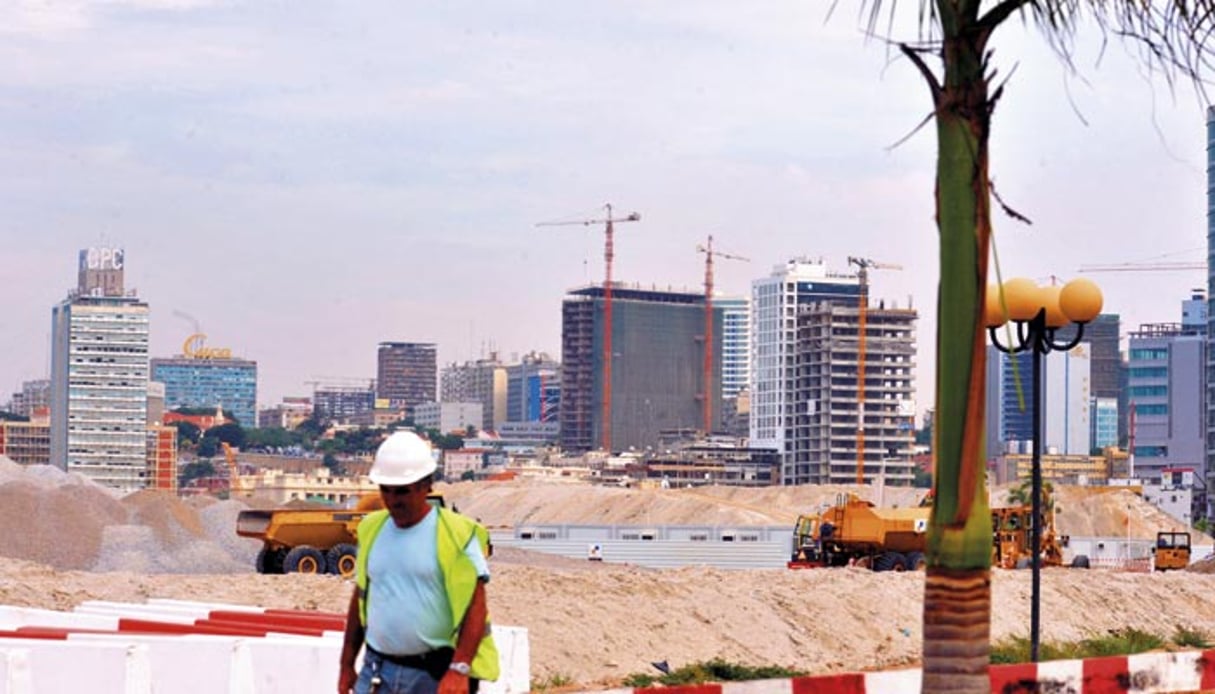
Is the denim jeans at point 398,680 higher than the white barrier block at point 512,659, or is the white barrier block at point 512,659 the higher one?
the denim jeans at point 398,680

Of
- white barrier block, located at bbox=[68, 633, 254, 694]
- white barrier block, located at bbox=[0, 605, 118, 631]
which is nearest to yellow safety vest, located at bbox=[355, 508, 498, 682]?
white barrier block, located at bbox=[68, 633, 254, 694]

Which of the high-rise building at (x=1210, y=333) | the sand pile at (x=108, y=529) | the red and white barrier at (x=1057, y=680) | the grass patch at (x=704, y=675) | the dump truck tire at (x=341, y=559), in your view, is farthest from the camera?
the high-rise building at (x=1210, y=333)

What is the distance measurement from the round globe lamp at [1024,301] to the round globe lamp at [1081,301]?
0.69ft

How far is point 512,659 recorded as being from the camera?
15.7 metres

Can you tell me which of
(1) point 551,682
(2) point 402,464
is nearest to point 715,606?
(1) point 551,682

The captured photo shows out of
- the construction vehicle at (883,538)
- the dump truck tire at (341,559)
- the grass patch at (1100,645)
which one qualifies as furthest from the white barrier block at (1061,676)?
the construction vehicle at (883,538)

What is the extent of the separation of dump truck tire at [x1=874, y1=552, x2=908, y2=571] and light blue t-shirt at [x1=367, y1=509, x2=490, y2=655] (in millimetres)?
40460

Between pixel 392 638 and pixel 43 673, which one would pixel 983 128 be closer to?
pixel 392 638

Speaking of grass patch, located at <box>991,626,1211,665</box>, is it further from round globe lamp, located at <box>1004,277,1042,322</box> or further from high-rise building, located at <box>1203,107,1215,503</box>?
high-rise building, located at <box>1203,107,1215,503</box>

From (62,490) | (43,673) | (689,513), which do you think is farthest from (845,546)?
(689,513)

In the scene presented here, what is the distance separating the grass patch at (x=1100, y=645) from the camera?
926 inches

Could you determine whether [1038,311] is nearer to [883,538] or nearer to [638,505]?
[883,538]

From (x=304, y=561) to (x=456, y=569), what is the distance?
32680 millimetres

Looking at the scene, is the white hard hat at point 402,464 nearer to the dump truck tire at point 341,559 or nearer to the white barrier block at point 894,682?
the white barrier block at point 894,682
